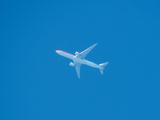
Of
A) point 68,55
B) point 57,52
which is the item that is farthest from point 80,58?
point 57,52

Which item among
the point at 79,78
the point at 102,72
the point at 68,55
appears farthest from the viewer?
the point at 79,78

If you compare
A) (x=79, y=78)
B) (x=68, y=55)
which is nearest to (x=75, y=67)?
(x=79, y=78)

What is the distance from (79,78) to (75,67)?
336cm

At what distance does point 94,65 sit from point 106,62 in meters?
4.04

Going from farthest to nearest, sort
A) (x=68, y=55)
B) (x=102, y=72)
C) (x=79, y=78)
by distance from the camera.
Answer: (x=79, y=78) → (x=102, y=72) → (x=68, y=55)

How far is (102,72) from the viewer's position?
148ft

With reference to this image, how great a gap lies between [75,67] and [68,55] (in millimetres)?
6593

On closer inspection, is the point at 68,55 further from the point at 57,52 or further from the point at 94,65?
the point at 94,65

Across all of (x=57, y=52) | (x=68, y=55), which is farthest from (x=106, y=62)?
(x=57, y=52)

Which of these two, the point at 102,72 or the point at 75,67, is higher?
the point at 75,67

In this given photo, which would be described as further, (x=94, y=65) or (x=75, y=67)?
(x=75, y=67)

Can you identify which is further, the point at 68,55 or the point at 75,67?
the point at 75,67

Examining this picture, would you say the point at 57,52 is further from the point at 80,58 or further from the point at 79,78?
the point at 79,78

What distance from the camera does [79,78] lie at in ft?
158
